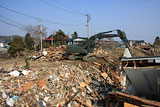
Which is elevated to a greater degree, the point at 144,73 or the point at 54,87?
the point at 144,73

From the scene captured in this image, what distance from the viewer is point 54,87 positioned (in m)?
6.34

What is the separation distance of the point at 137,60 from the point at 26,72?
563cm

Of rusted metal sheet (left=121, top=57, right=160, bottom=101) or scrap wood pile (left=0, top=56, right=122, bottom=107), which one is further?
scrap wood pile (left=0, top=56, right=122, bottom=107)

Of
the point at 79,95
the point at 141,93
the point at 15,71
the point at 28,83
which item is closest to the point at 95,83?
the point at 79,95

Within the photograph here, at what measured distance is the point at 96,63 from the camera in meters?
10.3

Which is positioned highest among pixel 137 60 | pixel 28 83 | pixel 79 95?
pixel 137 60

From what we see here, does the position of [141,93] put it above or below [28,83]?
below

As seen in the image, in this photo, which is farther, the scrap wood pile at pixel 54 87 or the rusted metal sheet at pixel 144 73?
the scrap wood pile at pixel 54 87

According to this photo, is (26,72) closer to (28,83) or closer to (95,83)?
(28,83)

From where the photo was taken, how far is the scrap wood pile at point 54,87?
17.4 feet

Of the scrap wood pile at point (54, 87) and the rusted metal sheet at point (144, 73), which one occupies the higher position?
the rusted metal sheet at point (144, 73)

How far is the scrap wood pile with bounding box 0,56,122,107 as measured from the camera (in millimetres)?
5312

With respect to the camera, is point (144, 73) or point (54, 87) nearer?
point (144, 73)

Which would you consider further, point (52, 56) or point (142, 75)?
point (52, 56)
